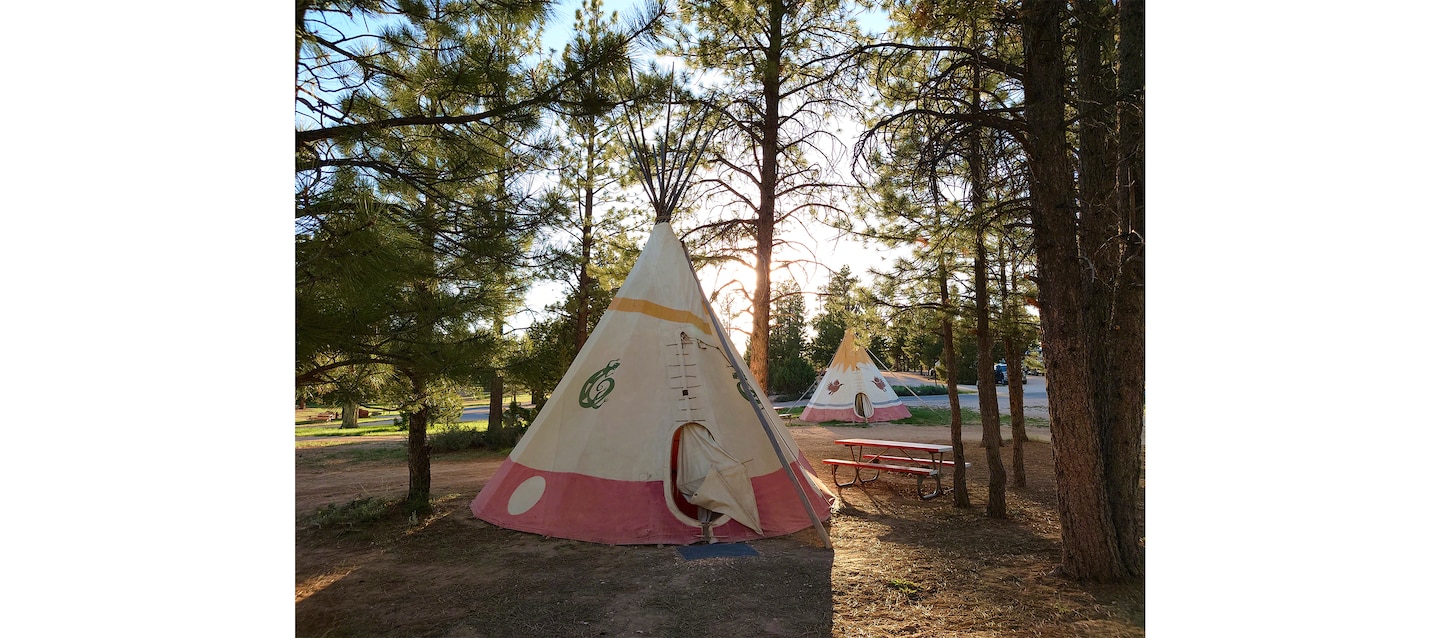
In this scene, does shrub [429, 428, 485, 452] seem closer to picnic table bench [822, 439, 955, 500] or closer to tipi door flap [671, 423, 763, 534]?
picnic table bench [822, 439, 955, 500]

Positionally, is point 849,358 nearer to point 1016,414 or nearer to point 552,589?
point 1016,414

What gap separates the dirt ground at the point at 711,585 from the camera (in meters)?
3.86

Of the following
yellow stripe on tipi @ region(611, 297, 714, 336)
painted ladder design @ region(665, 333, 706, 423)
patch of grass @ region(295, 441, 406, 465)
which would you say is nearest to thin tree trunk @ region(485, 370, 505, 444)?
patch of grass @ region(295, 441, 406, 465)

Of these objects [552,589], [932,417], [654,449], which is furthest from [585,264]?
[932,417]

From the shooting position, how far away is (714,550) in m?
5.42

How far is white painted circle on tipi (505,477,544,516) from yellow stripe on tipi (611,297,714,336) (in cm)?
203

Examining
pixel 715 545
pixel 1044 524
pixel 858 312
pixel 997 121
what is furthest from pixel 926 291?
pixel 715 545

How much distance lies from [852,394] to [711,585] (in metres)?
15.1

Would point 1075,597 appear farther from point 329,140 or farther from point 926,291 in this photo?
point 329,140

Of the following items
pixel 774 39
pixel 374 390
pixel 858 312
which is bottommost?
pixel 374 390

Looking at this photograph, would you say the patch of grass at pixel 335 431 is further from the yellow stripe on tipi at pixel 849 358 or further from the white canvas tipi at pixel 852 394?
the yellow stripe on tipi at pixel 849 358

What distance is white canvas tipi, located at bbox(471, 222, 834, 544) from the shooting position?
590cm

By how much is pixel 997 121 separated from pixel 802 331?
22.5 meters

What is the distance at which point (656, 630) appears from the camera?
12.6ft
